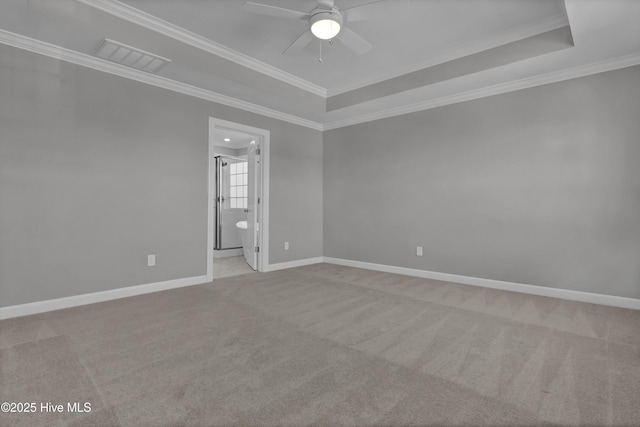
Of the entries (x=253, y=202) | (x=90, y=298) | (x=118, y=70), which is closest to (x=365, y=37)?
(x=118, y=70)

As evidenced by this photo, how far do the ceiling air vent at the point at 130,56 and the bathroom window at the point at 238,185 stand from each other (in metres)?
3.83

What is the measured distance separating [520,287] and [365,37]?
11.1ft

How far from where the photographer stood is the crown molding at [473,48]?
292cm

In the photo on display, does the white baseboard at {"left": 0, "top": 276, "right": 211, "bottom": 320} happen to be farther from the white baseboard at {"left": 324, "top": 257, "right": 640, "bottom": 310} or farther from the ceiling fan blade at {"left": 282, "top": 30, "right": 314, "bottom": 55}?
the ceiling fan blade at {"left": 282, "top": 30, "right": 314, "bottom": 55}

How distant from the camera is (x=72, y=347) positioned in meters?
2.16

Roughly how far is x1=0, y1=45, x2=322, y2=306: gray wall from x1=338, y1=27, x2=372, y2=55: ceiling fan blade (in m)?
2.23

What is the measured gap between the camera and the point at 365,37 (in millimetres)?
3254

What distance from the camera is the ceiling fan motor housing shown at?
249 centimetres

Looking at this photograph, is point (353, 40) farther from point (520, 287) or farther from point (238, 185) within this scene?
point (238, 185)

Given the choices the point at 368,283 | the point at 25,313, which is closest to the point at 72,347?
the point at 25,313

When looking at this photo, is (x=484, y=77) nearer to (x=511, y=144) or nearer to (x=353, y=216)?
(x=511, y=144)

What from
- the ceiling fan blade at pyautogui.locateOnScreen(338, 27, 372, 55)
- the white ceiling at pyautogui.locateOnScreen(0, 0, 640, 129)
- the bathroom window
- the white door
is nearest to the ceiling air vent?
the white ceiling at pyautogui.locateOnScreen(0, 0, 640, 129)

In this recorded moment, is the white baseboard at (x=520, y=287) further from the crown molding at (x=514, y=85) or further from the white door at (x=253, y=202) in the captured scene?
the crown molding at (x=514, y=85)

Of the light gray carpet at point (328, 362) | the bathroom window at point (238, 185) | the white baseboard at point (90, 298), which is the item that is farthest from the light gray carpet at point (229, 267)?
the bathroom window at point (238, 185)
